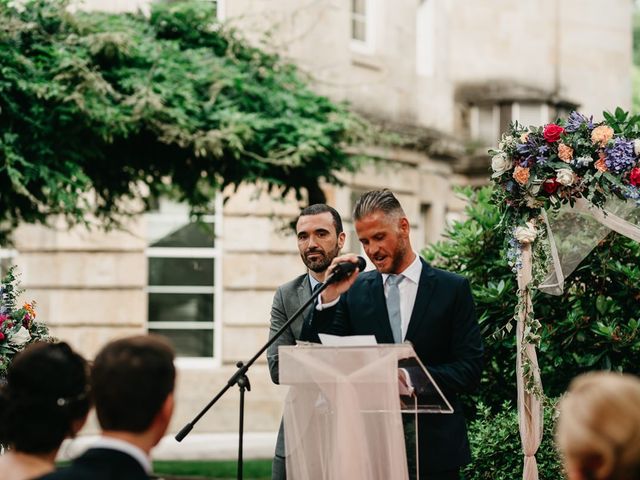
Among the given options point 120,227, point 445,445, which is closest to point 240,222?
point 120,227

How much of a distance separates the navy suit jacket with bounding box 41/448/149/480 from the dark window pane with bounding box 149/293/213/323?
14.4m

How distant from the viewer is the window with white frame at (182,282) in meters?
17.9

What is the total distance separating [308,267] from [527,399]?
1.62 meters

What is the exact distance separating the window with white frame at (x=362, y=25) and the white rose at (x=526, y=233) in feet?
39.3

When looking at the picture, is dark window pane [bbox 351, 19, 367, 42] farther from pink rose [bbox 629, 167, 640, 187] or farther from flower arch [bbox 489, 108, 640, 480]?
pink rose [bbox 629, 167, 640, 187]

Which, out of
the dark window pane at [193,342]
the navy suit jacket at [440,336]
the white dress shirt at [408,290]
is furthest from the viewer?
the dark window pane at [193,342]

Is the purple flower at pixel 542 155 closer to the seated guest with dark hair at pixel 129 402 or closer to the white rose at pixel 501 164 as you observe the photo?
the white rose at pixel 501 164

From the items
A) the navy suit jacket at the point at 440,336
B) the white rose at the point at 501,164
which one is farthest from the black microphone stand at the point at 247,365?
the white rose at the point at 501,164

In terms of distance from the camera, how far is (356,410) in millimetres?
5371

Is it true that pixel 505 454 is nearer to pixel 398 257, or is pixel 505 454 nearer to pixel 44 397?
pixel 398 257

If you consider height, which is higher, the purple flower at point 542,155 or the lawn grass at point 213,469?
the purple flower at point 542,155

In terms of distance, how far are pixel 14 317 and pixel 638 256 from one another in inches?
167

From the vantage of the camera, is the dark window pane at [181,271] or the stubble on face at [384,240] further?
the dark window pane at [181,271]

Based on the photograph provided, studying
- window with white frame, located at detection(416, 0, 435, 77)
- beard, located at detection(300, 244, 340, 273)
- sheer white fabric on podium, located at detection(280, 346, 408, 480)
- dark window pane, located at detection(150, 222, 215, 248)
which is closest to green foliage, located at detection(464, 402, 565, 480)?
beard, located at detection(300, 244, 340, 273)
